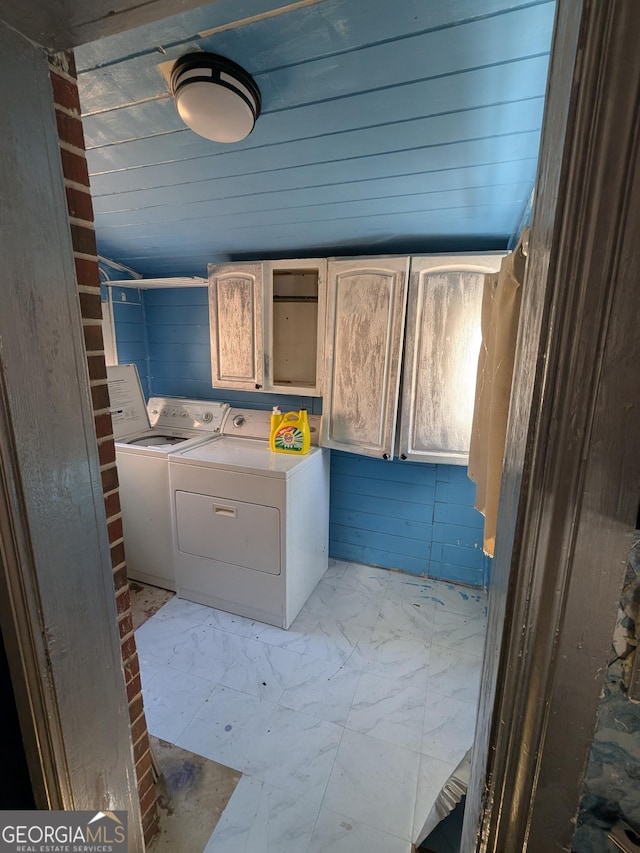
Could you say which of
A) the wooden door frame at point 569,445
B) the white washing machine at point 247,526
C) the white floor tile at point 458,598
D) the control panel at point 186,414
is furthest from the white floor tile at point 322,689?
the control panel at point 186,414

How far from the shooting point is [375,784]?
143 cm

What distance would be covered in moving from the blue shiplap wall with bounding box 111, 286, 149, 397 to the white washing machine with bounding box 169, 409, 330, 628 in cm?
105

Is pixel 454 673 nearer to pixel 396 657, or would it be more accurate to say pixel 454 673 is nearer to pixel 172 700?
pixel 396 657

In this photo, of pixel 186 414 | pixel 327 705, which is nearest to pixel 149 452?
pixel 186 414

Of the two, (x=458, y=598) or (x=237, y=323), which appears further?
(x=458, y=598)

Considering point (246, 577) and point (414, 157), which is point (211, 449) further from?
point (414, 157)

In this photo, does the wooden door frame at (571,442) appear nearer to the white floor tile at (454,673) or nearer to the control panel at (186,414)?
the white floor tile at (454,673)

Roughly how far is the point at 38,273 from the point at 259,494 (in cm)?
156

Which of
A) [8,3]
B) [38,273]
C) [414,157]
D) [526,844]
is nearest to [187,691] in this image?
[526,844]

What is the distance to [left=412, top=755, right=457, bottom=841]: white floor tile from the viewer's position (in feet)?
4.38

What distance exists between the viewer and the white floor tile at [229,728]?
5.01 feet

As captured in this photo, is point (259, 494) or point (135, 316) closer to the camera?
point (259, 494)

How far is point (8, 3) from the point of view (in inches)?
22.7

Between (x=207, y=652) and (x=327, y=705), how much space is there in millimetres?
711
